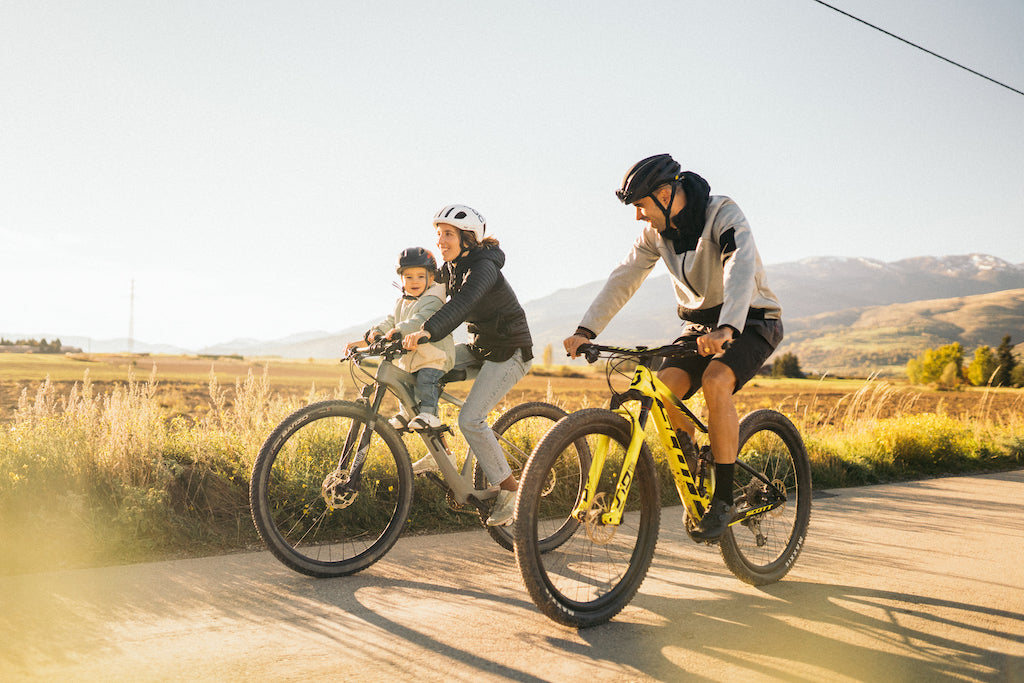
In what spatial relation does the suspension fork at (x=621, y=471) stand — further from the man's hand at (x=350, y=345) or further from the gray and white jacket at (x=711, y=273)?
the man's hand at (x=350, y=345)

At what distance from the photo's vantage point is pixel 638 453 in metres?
3.96

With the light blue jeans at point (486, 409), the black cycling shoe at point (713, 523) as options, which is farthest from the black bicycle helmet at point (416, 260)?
the black cycling shoe at point (713, 523)

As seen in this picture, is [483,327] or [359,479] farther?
[483,327]

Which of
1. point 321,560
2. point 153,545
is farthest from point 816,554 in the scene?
point 153,545

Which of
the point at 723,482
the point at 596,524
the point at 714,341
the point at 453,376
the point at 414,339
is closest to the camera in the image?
the point at 714,341

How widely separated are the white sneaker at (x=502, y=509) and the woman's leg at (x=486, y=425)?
51mm

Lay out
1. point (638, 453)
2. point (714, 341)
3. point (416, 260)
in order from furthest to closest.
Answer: point (416, 260) < point (638, 453) < point (714, 341)

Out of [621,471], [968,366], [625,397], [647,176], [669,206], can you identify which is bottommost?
[621,471]

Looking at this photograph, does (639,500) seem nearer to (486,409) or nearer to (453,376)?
(486,409)

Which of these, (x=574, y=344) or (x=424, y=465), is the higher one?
(x=574, y=344)

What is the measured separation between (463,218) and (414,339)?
3.19ft

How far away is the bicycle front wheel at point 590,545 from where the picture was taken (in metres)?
3.53

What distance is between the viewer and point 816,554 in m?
5.38

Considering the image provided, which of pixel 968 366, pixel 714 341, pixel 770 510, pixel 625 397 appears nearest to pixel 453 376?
pixel 625 397
